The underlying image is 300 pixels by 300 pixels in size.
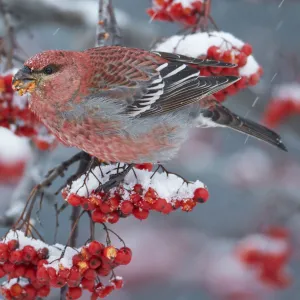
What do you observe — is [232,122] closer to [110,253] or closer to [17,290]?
[110,253]

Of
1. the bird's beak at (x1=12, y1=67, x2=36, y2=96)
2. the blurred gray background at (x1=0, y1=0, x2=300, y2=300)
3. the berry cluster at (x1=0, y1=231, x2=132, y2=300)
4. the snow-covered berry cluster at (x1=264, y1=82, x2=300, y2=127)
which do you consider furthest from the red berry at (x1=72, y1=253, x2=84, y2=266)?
the blurred gray background at (x1=0, y1=0, x2=300, y2=300)

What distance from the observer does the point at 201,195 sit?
245 cm

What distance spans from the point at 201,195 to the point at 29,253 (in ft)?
2.29

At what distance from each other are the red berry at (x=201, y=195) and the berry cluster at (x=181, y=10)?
0.98 m

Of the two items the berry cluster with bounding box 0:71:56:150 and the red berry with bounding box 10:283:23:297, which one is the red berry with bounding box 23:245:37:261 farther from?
the berry cluster with bounding box 0:71:56:150

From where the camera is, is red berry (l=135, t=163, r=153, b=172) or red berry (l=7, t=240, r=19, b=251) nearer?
red berry (l=7, t=240, r=19, b=251)

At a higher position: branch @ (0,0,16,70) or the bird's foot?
branch @ (0,0,16,70)

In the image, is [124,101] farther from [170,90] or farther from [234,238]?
[234,238]

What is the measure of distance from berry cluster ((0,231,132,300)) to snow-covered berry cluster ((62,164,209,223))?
158mm

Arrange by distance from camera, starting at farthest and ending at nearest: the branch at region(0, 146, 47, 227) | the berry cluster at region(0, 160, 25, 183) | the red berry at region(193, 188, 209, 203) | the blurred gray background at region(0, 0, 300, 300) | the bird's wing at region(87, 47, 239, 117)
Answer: the blurred gray background at region(0, 0, 300, 300) < the berry cluster at region(0, 160, 25, 183) < the branch at region(0, 146, 47, 227) < the bird's wing at region(87, 47, 239, 117) < the red berry at region(193, 188, 209, 203)

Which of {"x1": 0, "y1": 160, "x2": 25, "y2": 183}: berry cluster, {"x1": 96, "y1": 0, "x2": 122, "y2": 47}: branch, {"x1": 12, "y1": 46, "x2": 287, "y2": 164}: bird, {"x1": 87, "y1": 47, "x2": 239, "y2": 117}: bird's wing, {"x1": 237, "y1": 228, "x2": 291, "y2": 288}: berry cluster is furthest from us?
{"x1": 0, "y1": 160, "x2": 25, "y2": 183}: berry cluster

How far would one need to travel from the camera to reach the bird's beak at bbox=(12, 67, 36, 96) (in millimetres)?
2375

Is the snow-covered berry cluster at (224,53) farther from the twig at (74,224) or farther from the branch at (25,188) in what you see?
the branch at (25,188)

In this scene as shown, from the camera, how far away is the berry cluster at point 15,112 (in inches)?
115
